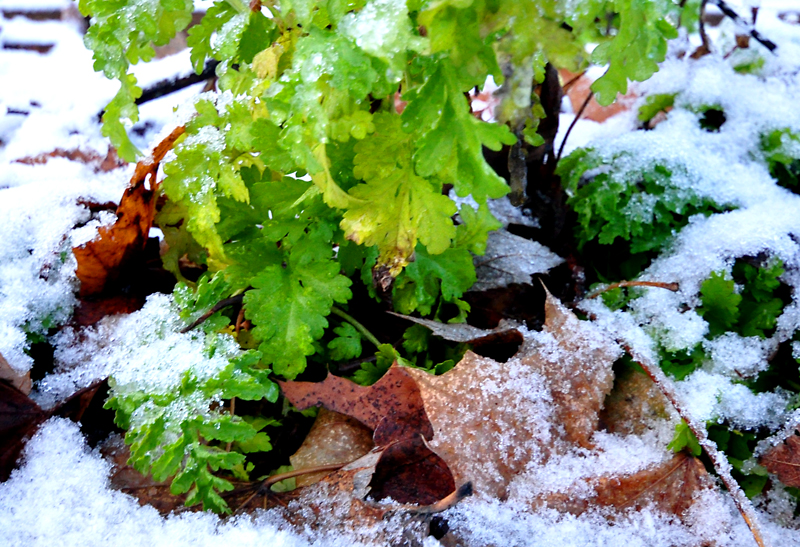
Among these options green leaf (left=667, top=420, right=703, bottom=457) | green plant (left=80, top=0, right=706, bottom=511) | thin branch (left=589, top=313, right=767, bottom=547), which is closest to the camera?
green plant (left=80, top=0, right=706, bottom=511)

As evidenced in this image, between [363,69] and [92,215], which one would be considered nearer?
[363,69]

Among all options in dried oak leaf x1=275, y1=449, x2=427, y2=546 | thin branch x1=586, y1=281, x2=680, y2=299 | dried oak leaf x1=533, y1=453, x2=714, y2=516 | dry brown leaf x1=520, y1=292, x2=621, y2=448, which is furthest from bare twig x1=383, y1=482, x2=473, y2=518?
thin branch x1=586, y1=281, x2=680, y2=299

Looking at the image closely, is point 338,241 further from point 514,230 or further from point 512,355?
point 514,230

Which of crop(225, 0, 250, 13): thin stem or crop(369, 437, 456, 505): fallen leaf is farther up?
crop(225, 0, 250, 13): thin stem

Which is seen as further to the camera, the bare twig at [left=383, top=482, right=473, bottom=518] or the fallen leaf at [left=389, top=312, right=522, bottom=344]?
the fallen leaf at [left=389, top=312, right=522, bottom=344]

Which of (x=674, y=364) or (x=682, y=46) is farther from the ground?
(x=682, y=46)

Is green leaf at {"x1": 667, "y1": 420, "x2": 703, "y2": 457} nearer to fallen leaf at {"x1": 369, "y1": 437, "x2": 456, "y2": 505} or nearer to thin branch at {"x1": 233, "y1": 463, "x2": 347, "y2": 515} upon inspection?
fallen leaf at {"x1": 369, "y1": 437, "x2": 456, "y2": 505}

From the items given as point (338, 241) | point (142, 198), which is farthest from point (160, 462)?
point (142, 198)
